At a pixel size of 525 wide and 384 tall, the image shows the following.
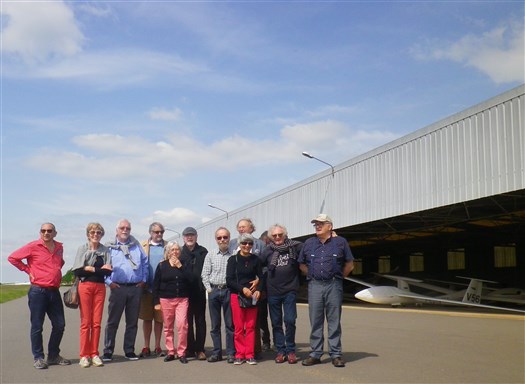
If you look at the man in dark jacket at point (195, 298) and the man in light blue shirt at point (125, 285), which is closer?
the man in light blue shirt at point (125, 285)

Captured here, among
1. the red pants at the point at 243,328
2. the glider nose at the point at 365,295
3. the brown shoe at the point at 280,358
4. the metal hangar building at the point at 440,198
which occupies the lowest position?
the glider nose at the point at 365,295

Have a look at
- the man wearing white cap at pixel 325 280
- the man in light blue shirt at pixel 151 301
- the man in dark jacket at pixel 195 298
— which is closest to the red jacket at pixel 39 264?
the man in light blue shirt at pixel 151 301

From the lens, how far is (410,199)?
19.9 m

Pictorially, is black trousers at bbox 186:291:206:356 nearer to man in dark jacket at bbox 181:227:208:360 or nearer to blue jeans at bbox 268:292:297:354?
man in dark jacket at bbox 181:227:208:360

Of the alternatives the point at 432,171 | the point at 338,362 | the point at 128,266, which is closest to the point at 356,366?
the point at 338,362

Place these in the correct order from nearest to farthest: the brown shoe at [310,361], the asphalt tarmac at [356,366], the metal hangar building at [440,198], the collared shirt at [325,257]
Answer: the asphalt tarmac at [356,366], the brown shoe at [310,361], the collared shirt at [325,257], the metal hangar building at [440,198]

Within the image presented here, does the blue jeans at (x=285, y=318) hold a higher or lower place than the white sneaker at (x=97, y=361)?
higher

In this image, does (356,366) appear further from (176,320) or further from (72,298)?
(72,298)

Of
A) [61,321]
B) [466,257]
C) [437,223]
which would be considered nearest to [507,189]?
[437,223]

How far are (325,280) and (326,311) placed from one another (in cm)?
39

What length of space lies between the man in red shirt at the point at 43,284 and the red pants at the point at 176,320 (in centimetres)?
130

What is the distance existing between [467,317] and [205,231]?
34.9 meters

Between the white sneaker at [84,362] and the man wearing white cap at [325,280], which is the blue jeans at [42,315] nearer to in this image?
the white sneaker at [84,362]

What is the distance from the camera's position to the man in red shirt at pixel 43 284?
7.50m
